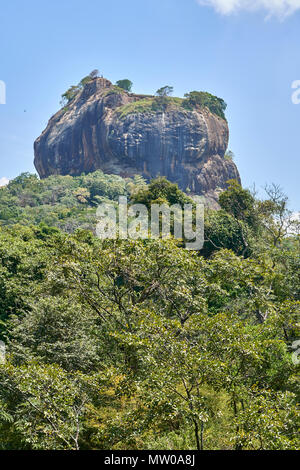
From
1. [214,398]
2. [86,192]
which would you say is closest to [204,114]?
[86,192]

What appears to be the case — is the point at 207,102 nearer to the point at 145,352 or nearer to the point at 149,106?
the point at 149,106

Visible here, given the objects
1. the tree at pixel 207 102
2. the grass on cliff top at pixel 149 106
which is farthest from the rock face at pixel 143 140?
the tree at pixel 207 102

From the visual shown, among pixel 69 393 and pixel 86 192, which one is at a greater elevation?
pixel 86 192

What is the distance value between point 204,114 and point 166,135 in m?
6.95

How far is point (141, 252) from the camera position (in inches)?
334

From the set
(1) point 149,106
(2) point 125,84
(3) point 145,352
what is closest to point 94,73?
(2) point 125,84

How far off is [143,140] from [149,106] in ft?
19.8

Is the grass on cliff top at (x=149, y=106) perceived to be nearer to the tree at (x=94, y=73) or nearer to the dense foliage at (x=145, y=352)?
the tree at (x=94, y=73)

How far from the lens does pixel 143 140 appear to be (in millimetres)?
52156

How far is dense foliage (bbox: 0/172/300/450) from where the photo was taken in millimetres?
5305

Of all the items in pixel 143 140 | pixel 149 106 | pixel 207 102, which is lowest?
pixel 143 140
